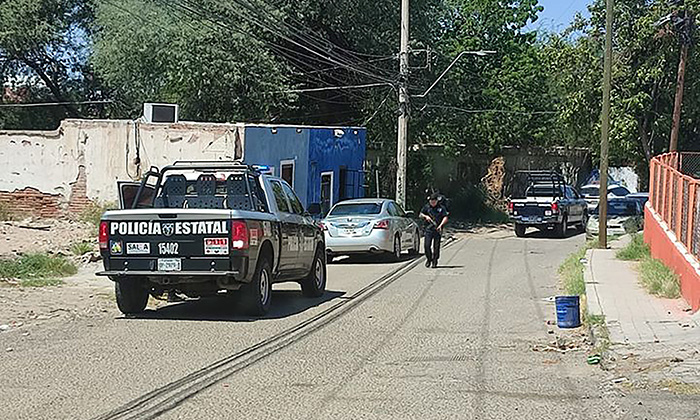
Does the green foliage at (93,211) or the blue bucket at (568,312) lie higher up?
the green foliage at (93,211)

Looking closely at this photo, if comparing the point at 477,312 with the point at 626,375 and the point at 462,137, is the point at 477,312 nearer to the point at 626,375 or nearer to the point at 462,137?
the point at 626,375

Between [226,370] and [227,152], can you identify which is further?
[227,152]

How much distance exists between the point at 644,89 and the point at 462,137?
1435 cm

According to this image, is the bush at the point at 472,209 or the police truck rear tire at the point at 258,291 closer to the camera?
the police truck rear tire at the point at 258,291

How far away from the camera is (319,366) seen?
A: 978 centimetres

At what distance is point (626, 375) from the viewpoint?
359 inches

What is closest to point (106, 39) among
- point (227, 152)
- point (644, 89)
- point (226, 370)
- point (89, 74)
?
point (89, 74)

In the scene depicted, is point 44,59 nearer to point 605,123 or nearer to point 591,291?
point 605,123

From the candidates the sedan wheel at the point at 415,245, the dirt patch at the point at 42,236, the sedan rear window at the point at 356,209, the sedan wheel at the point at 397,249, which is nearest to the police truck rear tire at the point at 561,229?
the sedan wheel at the point at 415,245

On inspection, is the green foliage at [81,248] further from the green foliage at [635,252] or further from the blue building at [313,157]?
the green foliage at [635,252]

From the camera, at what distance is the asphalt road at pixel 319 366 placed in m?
7.88

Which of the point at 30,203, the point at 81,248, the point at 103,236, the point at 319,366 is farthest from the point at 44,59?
the point at 319,366

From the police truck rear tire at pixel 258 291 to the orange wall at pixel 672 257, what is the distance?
5713 mm

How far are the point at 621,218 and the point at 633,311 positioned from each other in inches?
833
